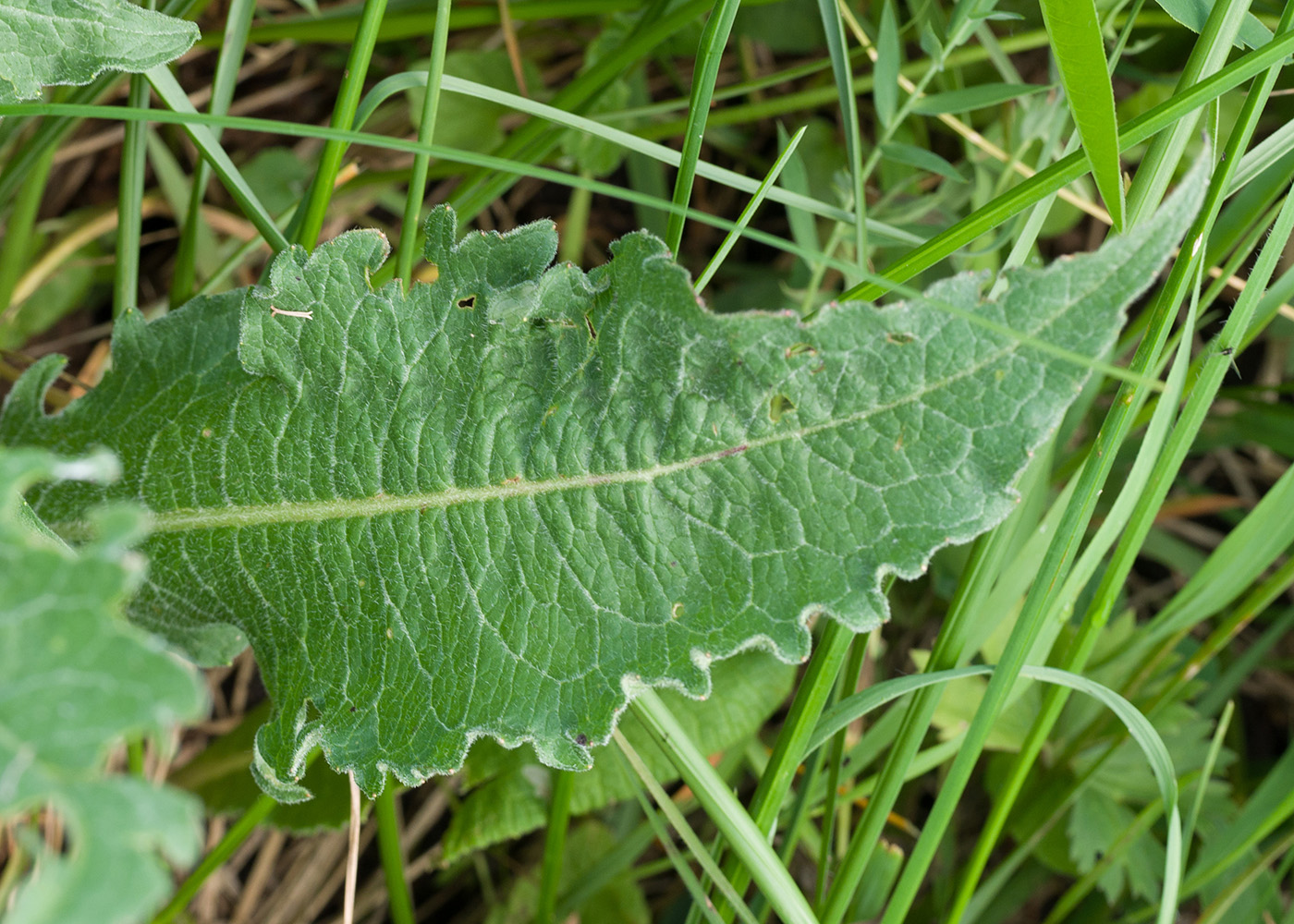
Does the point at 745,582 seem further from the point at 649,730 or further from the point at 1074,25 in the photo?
the point at 1074,25

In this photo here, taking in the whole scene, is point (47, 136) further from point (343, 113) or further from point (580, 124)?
point (580, 124)

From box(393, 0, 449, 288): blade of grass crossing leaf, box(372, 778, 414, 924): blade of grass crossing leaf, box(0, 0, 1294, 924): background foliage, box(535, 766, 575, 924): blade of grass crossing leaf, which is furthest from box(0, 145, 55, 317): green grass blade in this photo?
box(535, 766, 575, 924): blade of grass crossing leaf

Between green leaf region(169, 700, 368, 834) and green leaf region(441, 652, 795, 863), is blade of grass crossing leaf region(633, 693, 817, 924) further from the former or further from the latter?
green leaf region(169, 700, 368, 834)

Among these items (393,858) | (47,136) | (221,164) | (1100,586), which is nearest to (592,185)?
(221,164)

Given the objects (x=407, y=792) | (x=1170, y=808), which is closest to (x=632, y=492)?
(x=1170, y=808)

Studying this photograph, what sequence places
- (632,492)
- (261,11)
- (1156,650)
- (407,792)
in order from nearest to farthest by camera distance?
(632,492) < (1156,650) < (407,792) < (261,11)
